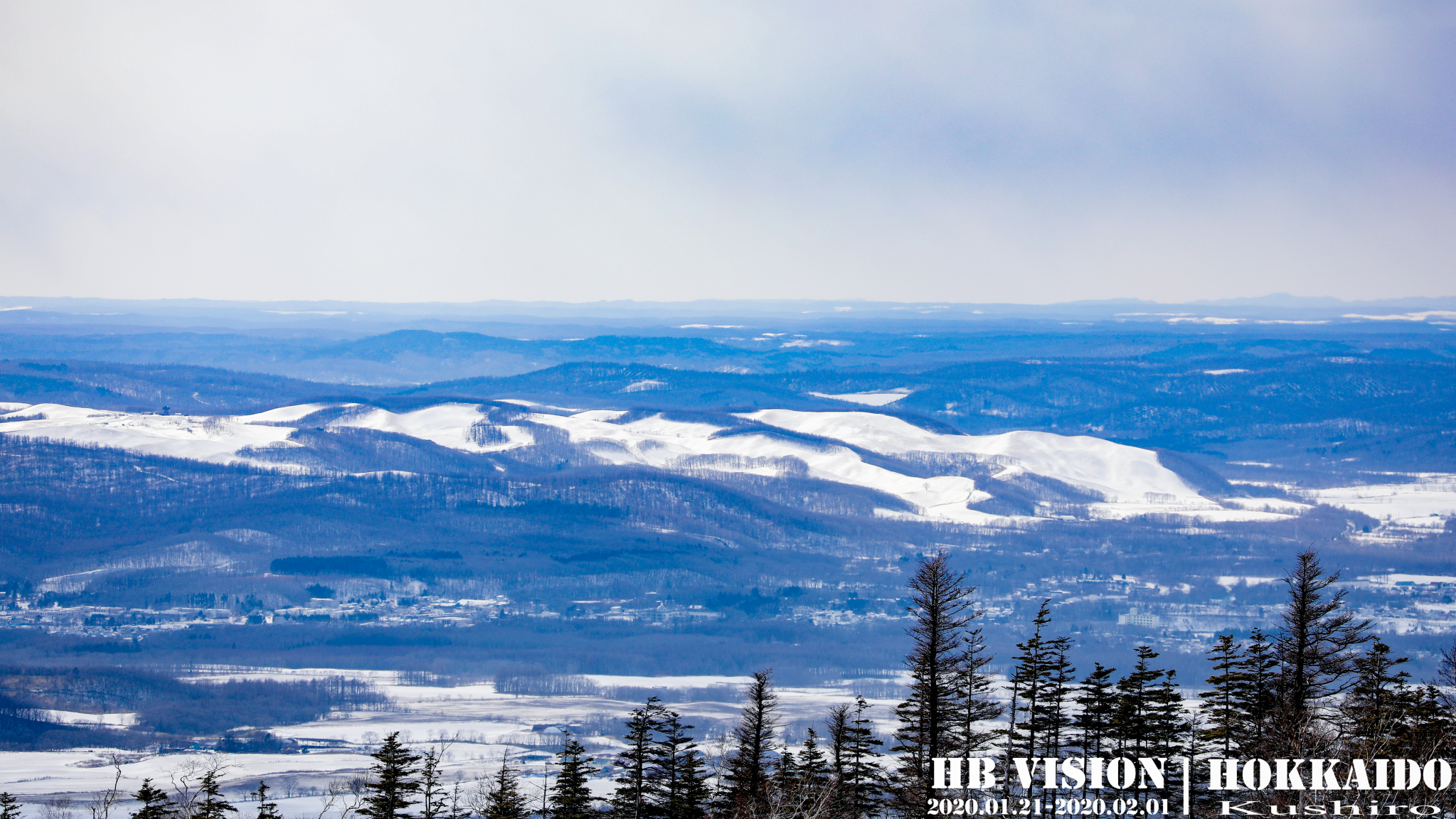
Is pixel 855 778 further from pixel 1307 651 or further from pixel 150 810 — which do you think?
pixel 150 810

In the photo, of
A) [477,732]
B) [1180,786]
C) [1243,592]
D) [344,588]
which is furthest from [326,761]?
[1243,592]

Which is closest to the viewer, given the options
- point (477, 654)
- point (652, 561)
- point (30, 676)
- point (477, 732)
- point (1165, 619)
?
point (477, 732)

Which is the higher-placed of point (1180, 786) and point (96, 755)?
point (1180, 786)

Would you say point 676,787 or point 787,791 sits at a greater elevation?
point 787,791

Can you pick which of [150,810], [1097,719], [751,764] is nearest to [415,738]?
[150,810]

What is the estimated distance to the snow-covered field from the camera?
279 ft

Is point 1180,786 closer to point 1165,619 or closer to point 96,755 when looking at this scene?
point 96,755

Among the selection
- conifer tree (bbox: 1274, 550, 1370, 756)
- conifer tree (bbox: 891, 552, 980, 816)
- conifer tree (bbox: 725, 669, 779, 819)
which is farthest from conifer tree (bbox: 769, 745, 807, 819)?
conifer tree (bbox: 1274, 550, 1370, 756)

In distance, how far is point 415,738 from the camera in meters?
100

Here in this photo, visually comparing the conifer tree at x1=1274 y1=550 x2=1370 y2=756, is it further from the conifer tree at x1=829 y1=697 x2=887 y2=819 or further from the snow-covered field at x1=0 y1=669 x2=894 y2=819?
the snow-covered field at x1=0 y1=669 x2=894 y2=819

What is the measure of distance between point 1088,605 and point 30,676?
117m

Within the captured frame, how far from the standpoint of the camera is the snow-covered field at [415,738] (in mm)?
85188

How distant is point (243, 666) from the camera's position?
133375mm

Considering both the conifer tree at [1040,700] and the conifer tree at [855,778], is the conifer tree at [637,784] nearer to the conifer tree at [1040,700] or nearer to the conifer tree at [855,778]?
the conifer tree at [855,778]
